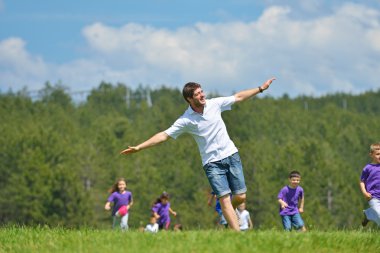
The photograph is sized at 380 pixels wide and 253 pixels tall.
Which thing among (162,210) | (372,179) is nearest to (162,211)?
(162,210)

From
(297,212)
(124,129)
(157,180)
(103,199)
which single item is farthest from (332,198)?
(297,212)

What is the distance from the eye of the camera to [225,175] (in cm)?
1230

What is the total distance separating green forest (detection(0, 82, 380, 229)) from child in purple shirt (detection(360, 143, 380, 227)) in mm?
56302

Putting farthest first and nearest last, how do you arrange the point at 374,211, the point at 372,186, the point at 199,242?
the point at 372,186
the point at 374,211
the point at 199,242

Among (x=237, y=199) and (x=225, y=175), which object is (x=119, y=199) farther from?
(x=225, y=175)

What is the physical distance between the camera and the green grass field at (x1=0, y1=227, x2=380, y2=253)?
1032 centimetres

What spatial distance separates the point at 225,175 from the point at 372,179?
315 centimetres

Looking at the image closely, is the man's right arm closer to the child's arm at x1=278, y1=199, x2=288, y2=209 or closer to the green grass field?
the green grass field

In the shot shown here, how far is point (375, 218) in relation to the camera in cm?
1385

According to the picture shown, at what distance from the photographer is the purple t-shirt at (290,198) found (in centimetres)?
1753

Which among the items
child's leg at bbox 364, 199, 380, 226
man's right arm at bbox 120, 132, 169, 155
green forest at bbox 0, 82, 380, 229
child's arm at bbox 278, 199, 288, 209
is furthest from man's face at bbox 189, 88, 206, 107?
green forest at bbox 0, 82, 380, 229

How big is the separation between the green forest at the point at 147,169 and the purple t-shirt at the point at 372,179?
56.3 metres

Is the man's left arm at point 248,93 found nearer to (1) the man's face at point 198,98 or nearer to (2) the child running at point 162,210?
(1) the man's face at point 198,98

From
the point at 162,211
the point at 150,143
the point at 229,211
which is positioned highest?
the point at 150,143
